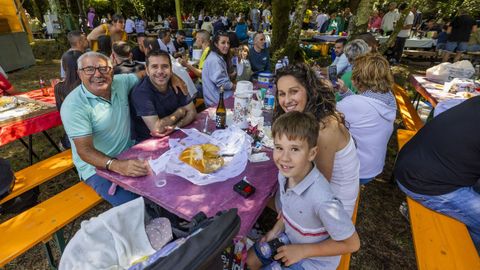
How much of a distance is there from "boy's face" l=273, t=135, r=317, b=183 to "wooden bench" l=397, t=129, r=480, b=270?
115 centimetres

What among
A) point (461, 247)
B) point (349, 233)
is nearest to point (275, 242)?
point (349, 233)

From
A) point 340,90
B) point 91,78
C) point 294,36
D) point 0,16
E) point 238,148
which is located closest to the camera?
point 238,148

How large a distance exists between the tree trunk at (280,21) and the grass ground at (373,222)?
603 cm

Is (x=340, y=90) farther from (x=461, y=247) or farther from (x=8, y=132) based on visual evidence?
(x=8, y=132)

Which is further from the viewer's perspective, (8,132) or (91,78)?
(8,132)

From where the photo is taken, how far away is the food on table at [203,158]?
1.90 metres

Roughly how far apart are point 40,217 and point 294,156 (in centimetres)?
205

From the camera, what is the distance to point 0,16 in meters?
9.08

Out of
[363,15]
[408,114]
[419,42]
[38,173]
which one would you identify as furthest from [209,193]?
[419,42]

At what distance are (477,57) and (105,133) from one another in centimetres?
1305

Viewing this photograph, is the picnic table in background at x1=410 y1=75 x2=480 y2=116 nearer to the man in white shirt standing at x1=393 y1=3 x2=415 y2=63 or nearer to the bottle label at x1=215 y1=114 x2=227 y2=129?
the bottle label at x1=215 y1=114 x2=227 y2=129

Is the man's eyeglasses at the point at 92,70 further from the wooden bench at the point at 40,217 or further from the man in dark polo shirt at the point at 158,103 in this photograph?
the wooden bench at the point at 40,217

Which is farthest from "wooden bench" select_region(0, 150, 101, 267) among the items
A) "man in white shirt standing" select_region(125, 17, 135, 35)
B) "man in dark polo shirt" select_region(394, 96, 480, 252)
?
"man in white shirt standing" select_region(125, 17, 135, 35)

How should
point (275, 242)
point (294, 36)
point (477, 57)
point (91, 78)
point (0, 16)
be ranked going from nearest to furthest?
point (275, 242)
point (91, 78)
point (294, 36)
point (0, 16)
point (477, 57)
